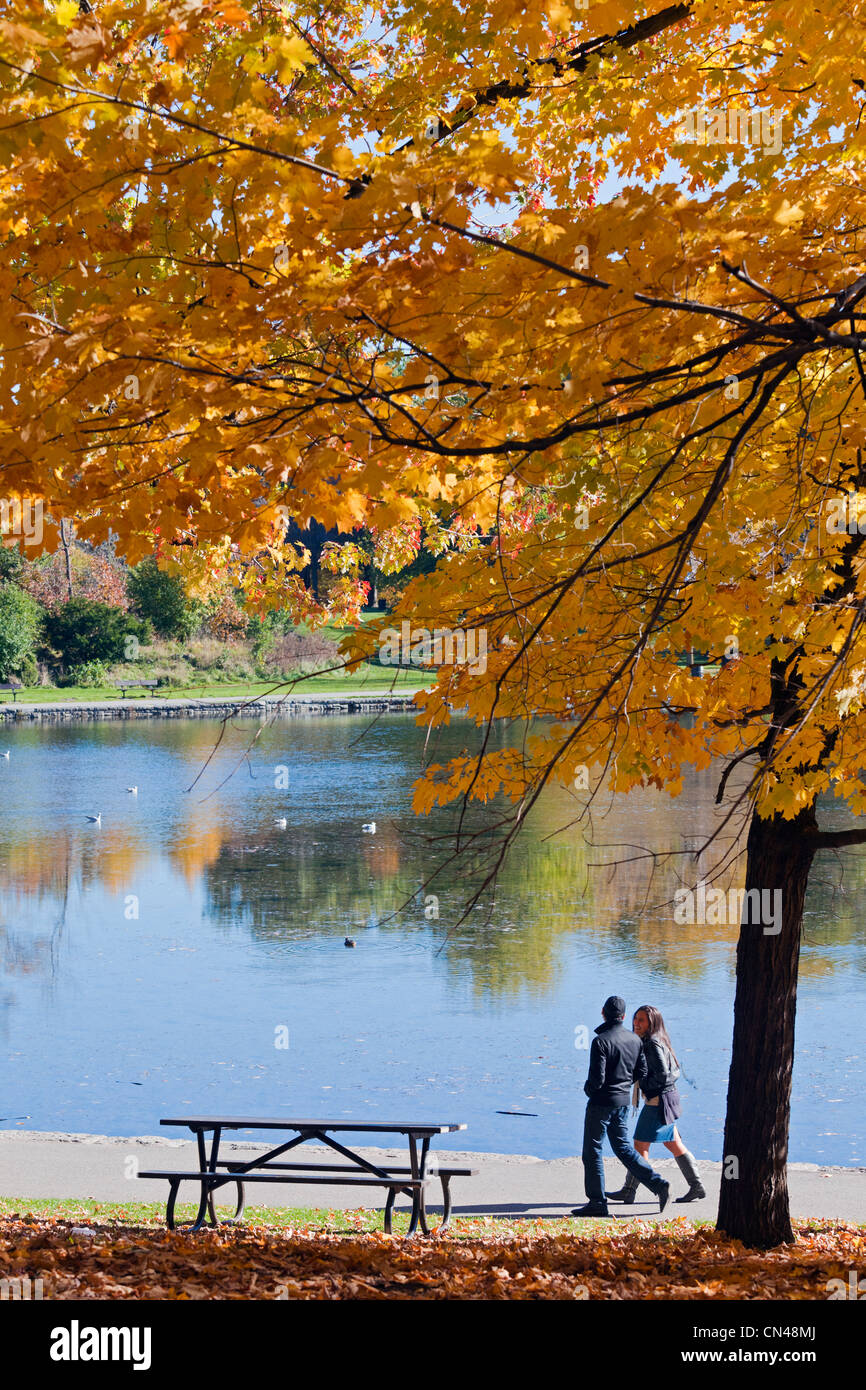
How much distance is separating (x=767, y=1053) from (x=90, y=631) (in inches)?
2356

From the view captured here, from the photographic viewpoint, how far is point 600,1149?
855 cm

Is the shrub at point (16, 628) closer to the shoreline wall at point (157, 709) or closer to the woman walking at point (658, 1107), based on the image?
the shoreline wall at point (157, 709)

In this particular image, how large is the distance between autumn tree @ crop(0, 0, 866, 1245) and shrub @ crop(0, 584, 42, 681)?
5489 centimetres

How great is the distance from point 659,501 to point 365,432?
318 centimetres

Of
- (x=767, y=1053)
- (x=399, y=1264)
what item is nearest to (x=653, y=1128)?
(x=767, y=1053)

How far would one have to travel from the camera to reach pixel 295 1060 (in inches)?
521

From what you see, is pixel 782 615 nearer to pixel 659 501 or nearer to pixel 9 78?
pixel 659 501

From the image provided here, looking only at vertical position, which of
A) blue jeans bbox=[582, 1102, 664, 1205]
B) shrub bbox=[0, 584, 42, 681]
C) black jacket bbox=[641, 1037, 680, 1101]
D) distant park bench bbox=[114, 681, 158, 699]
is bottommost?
blue jeans bbox=[582, 1102, 664, 1205]

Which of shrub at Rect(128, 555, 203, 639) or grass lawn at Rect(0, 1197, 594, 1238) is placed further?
shrub at Rect(128, 555, 203, 639)

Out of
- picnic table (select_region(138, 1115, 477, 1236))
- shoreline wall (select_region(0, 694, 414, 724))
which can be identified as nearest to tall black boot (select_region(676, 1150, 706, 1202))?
picnic table (select_region(138, 1115, 477, 1236))

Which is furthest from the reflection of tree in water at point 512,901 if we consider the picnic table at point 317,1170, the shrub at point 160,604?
the shrub at point 160,604

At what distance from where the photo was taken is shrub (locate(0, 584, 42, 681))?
5903 cm

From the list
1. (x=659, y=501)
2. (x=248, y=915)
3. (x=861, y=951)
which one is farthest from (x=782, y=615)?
(x=248, y=915)

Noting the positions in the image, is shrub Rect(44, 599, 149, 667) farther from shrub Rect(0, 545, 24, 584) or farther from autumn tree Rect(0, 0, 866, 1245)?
autumn tree Rect(0, 0, 866, 1245)
